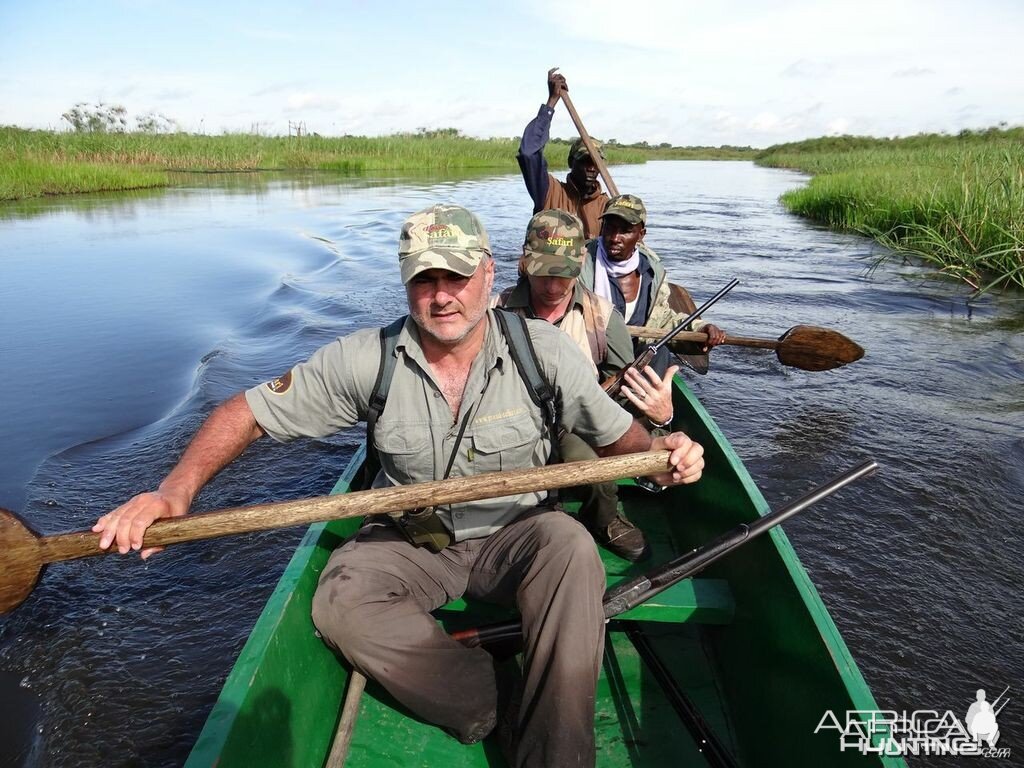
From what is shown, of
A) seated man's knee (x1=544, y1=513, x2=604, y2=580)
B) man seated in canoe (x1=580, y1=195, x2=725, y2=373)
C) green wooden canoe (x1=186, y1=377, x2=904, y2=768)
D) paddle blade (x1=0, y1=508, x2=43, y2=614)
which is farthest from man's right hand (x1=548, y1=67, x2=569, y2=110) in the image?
paddle blade (x1=0, y1=508, x2=43, y2=614)

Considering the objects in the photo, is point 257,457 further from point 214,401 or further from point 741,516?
point 741,516

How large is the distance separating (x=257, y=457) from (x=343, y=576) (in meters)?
3.49

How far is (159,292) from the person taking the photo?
10781 mm

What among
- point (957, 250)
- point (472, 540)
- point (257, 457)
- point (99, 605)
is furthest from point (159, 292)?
point (957, 250)

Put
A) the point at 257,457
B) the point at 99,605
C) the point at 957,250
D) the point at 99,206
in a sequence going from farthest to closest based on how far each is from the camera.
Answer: the point at 99,206 → the point at 957,250 → the point at 257,457 → the point at 99,605

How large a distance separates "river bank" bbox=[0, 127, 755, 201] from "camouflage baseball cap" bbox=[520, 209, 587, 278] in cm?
2168

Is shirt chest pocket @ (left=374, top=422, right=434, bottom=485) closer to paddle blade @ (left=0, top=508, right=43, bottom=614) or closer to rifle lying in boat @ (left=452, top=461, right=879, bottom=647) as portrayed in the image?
rifle lying in boat @ (left=452, top=461, right=879, bottom=647)

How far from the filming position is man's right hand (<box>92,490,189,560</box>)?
2.02m

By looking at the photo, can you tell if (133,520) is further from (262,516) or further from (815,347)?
(815,347)

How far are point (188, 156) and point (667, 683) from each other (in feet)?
115

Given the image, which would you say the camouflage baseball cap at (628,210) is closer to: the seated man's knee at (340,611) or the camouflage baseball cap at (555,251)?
the camouflage baseball cap at (555,251)

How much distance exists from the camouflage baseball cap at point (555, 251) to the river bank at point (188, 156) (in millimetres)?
21676

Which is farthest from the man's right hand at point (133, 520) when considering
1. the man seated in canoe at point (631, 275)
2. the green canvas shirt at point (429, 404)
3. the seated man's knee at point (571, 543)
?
the man seated in canoe at point (631, 275)

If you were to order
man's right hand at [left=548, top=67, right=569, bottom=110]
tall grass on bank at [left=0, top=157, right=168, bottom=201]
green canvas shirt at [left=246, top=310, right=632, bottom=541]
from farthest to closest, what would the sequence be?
tall grass on bank at [left=0, top=157, right=168, bottom=201] → man's right hand at [left=548, top=67, right=569, bottom=110] → green canvas shirt at [left=246, top=310, right=632, bottom=541]
